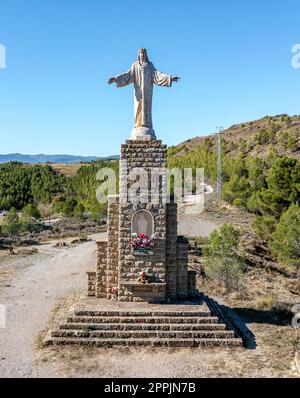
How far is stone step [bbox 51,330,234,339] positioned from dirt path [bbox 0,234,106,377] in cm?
113

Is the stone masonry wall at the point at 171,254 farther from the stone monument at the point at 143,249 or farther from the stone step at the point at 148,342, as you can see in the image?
the stone step at the point at 148,342

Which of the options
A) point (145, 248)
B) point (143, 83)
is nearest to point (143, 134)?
point (143, 83)

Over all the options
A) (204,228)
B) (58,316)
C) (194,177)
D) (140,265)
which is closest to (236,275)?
(140,265)

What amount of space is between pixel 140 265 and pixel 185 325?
2372 millimetres

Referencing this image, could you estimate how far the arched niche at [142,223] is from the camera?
535 inches

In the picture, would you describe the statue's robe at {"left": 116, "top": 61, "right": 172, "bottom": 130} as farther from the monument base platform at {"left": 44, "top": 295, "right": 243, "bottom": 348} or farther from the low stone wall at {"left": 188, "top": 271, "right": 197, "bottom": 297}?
the monument base platform at {"left": 44, "top": 295, "right": 243, "bottom": 348}

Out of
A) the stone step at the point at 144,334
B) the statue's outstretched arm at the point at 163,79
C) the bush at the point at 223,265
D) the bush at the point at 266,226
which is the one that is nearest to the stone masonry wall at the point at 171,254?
the stone step at the point at 144,334

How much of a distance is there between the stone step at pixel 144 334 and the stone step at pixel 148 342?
0.15 m

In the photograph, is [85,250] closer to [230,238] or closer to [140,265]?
[230,238]

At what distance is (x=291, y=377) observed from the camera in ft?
33.2

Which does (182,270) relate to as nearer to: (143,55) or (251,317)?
(251,317)

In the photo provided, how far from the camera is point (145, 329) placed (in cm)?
1209

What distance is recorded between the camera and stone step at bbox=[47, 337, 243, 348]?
458 inches

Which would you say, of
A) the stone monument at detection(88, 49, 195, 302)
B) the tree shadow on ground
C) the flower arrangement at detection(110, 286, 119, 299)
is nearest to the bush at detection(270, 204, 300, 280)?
the tree shadow on ground
